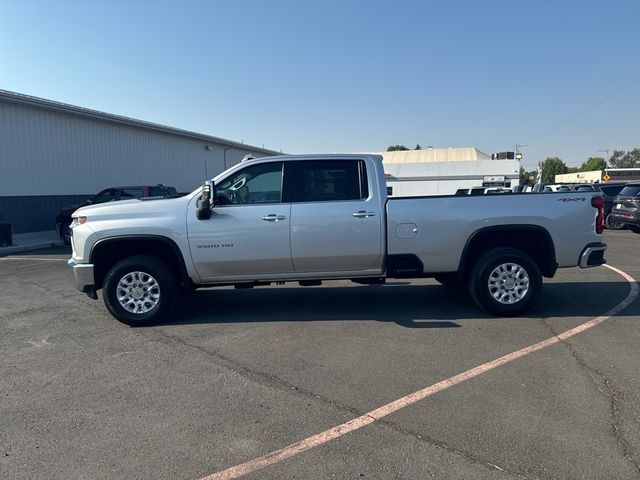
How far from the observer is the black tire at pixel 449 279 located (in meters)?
6.33

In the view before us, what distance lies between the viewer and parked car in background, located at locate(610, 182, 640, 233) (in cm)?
1602

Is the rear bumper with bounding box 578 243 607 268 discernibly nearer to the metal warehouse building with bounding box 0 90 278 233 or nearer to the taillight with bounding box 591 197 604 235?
the taillight with bounding box 591 197 604 235

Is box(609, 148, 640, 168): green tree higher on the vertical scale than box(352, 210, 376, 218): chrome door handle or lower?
higher

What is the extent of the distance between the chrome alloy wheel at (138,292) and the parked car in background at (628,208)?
16.4m

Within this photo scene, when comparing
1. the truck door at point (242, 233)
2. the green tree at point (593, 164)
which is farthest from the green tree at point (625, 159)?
the truck door at point (242, 233)

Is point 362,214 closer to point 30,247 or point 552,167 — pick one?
point 30,247

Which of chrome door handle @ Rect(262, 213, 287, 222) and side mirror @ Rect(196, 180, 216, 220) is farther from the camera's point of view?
chrome door handle @ Rect(262, 213, 287, 222)

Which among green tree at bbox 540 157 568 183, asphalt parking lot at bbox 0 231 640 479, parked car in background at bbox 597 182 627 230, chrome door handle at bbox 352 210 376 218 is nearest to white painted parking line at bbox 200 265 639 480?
asphalt parking lot at bbox 0 231 640 479

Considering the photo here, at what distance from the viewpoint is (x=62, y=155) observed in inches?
744

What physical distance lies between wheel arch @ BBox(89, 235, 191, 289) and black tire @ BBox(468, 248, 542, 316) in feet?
12.4

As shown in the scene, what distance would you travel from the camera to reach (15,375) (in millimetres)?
4527

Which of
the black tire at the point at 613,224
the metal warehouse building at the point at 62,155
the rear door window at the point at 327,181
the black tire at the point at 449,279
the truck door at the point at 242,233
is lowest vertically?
the black tire at the point at 449,279

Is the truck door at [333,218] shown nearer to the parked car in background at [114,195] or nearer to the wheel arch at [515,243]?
the wheel arch at [515,243]

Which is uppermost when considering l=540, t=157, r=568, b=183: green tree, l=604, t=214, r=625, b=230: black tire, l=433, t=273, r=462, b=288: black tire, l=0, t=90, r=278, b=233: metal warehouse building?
l=540, t=157, r=568, b=183: green tree
